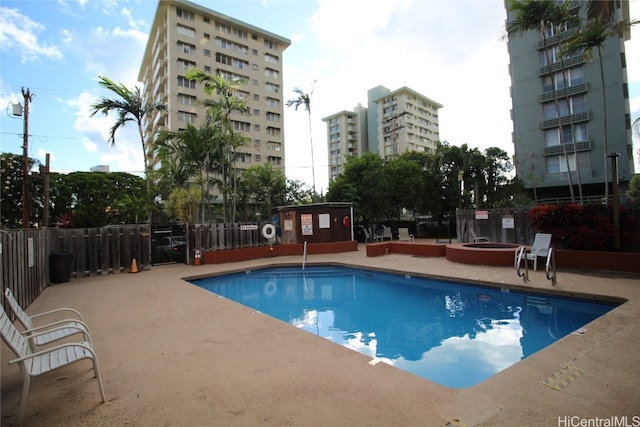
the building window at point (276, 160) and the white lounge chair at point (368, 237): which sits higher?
the building window at point (276, 160)

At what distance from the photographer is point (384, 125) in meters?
68.0

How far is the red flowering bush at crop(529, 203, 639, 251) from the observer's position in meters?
8.27

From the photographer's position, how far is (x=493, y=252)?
9781mm

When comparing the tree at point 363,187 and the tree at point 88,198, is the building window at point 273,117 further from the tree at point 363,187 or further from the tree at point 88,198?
the tree at point 363,187

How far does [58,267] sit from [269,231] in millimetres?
7902

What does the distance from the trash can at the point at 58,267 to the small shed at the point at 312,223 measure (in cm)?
840

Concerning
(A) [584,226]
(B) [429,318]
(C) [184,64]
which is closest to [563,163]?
(A) [584,226]

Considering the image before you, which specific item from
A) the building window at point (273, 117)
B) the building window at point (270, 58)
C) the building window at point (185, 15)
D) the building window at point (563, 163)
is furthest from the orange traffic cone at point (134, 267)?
the building window at point (270, 58)

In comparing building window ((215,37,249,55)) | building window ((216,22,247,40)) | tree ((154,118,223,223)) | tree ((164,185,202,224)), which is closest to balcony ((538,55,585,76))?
tree ((154,118,223,223))

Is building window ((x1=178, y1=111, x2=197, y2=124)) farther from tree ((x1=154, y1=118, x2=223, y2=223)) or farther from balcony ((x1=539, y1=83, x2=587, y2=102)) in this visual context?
balcony ((x1=539, y1=83, x2=587, y2=102))

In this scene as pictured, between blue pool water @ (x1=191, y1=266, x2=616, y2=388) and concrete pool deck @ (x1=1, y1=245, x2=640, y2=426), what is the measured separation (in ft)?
3.14

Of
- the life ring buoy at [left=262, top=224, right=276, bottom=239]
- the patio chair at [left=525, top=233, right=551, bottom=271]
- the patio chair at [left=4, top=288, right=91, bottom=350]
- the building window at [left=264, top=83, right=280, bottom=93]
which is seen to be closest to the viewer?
the patio chair at [left=4, top=288, right=91, bottom=350]

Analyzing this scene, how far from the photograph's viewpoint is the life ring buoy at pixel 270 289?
902cm

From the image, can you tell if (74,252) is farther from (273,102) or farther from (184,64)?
(273,102)
